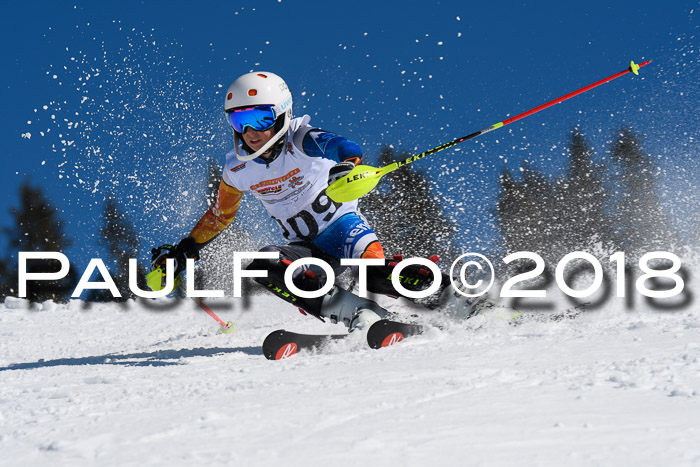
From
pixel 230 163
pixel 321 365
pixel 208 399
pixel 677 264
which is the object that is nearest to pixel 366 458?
pixel 208 399

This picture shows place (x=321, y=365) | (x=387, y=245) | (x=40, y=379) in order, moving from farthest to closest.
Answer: (x=387, y=245) < (x=40, y=379) < (x=321, y=365)

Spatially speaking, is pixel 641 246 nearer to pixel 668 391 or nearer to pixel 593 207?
pixel 593 207

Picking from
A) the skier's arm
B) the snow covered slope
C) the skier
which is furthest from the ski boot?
the skier's arm

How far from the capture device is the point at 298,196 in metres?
4.93

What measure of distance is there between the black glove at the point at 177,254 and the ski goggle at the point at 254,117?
4.03 feet

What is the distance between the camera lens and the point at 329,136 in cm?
453

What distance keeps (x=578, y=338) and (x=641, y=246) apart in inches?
386

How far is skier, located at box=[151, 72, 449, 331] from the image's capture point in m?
4.51

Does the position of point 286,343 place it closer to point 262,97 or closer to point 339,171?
point 339,171

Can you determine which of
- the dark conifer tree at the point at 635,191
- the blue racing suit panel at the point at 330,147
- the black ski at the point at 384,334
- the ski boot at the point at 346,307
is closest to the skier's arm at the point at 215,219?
the blue racing suit panel at the point at 330,147

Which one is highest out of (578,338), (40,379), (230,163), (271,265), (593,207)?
(593,207)

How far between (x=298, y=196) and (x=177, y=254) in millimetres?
1180

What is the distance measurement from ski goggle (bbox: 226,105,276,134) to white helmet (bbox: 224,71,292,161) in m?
0.03

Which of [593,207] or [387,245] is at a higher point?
[593,207]
